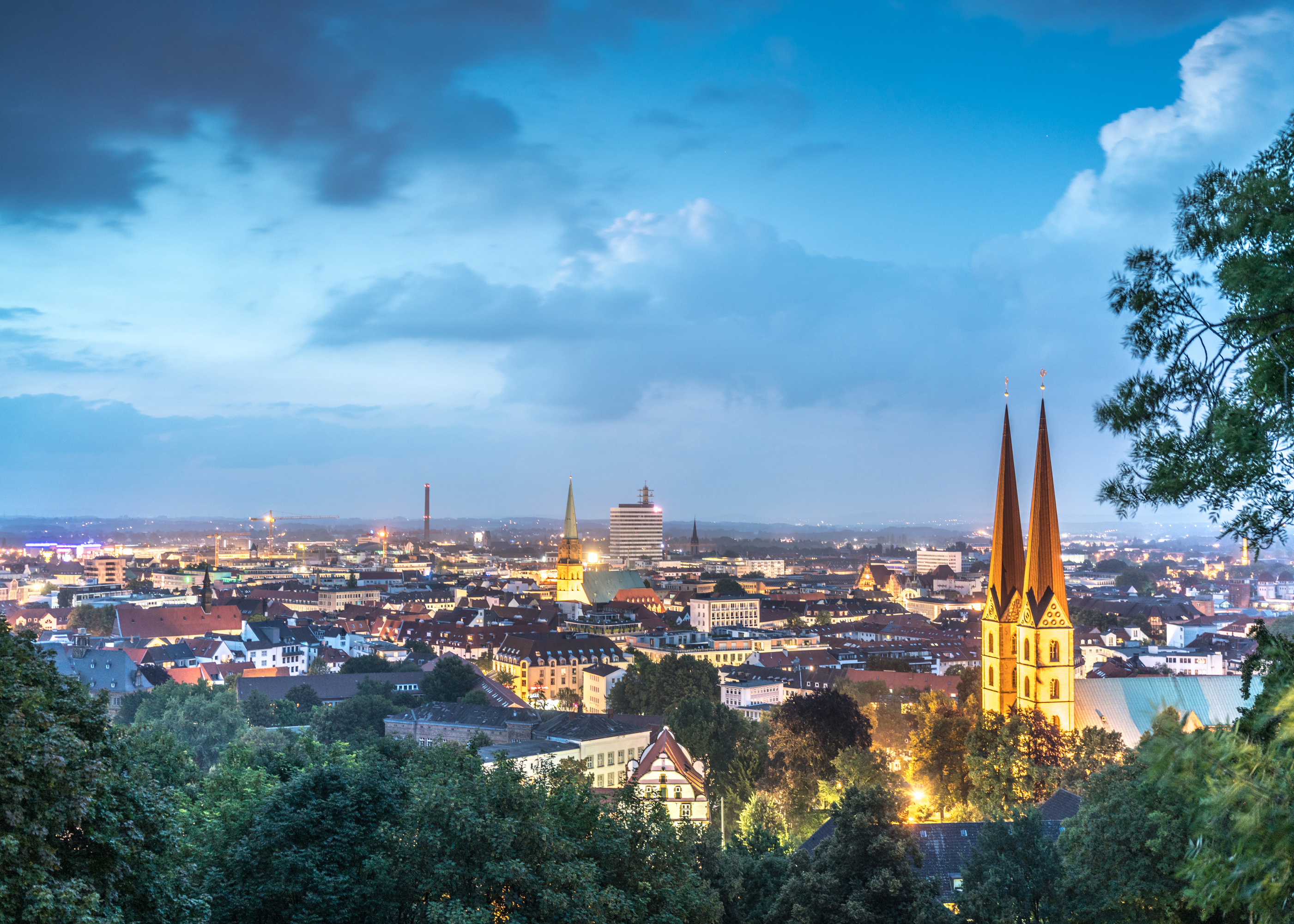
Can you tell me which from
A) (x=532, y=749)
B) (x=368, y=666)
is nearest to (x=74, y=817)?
(x=532, y=749)

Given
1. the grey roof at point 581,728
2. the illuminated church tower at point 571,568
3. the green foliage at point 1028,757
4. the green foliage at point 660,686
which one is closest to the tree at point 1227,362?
the green foliage at point 1028,757

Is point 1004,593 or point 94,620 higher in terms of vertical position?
point 1004,593

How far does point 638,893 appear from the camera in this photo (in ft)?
45.1

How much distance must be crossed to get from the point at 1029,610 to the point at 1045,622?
720 millimetres

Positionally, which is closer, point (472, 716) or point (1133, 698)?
point (1133, 698)

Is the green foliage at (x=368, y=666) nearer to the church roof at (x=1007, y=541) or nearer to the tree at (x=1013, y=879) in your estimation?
the church roof at (x=1007, y=541)

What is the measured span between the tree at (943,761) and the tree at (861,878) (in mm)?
18324

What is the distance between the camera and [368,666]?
70875mm

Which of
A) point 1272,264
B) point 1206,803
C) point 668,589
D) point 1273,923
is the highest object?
point 1272,264

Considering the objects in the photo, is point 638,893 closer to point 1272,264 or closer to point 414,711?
point 1272,264

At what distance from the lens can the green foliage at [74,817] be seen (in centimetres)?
833

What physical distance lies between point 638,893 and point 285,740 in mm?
22659

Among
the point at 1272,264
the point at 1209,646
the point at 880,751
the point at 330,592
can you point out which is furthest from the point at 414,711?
the point at 330,592

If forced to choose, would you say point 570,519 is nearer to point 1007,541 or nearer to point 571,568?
point 571,568
